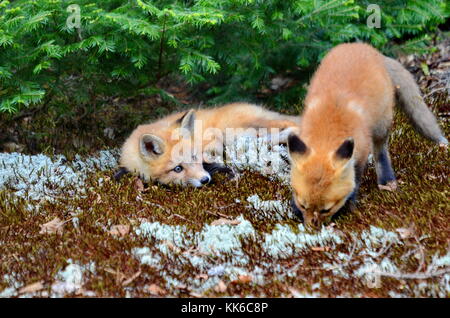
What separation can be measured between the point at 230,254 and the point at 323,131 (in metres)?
1.41

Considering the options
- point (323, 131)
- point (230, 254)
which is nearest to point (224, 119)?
point (323, 131)

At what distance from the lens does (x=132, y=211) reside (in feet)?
18.1

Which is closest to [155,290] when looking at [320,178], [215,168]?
[320,178]

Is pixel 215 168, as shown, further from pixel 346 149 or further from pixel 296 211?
pixel 346 149

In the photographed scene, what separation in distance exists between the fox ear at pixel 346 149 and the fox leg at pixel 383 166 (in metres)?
1.48

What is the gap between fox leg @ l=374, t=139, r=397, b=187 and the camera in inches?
226

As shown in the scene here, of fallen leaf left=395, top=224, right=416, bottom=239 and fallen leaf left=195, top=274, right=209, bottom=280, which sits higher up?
fallen leaf left=395, top=224, right=416, bottom=239

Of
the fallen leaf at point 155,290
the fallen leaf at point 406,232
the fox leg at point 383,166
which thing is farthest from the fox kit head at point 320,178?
the fallen leaf at point 155,290

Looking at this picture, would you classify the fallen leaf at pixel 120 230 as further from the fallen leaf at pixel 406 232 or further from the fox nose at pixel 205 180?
the fallen leaf at pixel 406 232

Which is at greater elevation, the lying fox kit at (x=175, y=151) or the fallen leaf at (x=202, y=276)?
the lying fox kit at (x=175, y=151)

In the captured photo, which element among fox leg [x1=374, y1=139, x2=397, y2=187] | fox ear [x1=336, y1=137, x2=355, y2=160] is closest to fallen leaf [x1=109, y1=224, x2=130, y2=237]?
fox ear [x1=336, y1=137, x2=355, y2=160]

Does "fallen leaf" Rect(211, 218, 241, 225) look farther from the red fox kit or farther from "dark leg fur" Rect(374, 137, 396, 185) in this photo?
"dark leg fur" Rect(374, 137, 396, 185)

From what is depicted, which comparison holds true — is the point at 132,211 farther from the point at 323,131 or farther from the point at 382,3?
the point at 382,3

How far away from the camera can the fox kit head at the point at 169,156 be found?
21.3 ft
